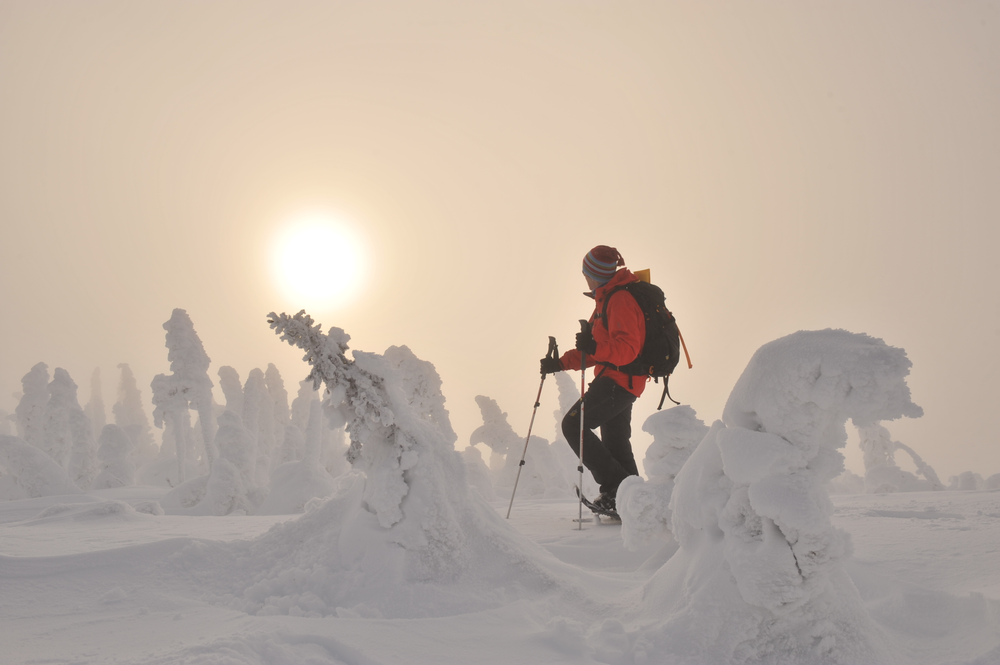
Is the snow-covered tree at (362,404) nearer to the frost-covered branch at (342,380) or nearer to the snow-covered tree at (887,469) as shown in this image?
the frost-covered branch at (342,380)

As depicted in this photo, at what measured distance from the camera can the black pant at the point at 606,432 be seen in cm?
586

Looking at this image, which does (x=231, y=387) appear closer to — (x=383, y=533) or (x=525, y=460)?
(x=525, y=460)

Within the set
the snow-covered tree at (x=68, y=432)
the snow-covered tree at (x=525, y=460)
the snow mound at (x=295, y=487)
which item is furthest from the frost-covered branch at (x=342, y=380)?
the snow-covered tree at (x=68, y=432)

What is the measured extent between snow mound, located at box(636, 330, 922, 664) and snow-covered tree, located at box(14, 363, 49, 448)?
29.8 m

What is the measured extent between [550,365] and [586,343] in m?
0.58

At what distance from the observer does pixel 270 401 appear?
2948 cm

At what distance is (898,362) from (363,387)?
294 centimetres

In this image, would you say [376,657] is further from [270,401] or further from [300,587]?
[270,401]

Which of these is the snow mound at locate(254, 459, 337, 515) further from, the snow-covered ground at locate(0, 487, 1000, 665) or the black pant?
the snow-covered ground at locate(0, 487, 1000, 665)

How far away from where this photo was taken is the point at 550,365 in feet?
20.5

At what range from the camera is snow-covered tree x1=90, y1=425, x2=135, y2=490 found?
1970 centimetres

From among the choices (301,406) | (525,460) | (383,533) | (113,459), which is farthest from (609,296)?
(301,406)

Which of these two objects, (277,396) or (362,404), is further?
(277,396)

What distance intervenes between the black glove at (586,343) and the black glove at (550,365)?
1.40ft
